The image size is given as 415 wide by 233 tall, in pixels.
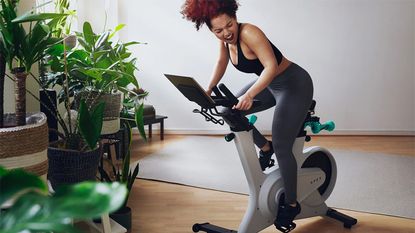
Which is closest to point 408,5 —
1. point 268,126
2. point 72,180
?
point 268,126

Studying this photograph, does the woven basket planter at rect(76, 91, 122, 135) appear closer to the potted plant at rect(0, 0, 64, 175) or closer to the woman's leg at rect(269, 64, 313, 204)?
the potted plant at rect(0, 0, 64, 175)

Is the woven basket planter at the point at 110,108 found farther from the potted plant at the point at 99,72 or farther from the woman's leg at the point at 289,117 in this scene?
the woman's leg at the point at 289,117

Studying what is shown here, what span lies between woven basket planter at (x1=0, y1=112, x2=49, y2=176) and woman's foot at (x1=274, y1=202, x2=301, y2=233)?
3.77ft

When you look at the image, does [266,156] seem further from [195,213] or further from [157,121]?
[157,121]

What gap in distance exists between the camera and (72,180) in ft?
6.55

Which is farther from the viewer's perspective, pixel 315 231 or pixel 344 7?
pixel 344 7

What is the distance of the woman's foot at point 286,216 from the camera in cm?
227

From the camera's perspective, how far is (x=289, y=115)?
87.5 inches

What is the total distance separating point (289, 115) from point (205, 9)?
2.09ft

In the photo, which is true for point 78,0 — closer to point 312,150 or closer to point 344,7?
point 344,7

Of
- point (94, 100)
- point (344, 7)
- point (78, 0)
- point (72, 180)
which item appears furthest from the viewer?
point (344, 7)

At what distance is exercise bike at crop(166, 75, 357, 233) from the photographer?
2113 mm

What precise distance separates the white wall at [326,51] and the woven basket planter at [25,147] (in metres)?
3.45

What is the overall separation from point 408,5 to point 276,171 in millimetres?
3421
